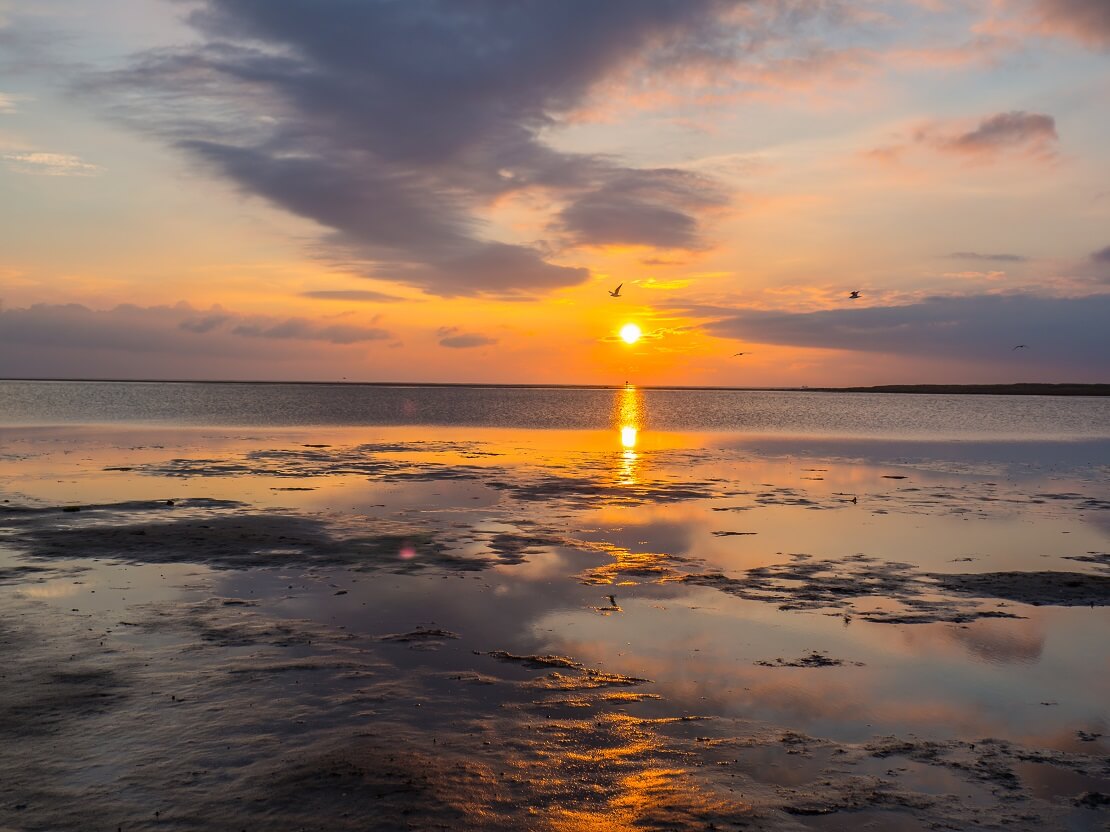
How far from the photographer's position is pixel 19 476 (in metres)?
37.6

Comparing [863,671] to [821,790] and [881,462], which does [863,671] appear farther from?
[881,462]

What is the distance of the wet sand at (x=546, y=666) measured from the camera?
9188 mm

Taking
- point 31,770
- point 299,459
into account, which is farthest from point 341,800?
point 299,459

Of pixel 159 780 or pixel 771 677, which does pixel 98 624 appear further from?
pixel 771 677

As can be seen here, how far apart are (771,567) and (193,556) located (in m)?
16.3

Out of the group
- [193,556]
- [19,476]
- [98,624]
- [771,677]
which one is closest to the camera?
[771,677]

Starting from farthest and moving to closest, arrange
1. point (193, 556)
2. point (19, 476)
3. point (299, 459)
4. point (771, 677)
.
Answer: point (299, 459), point (19, 476), point (193, 556), point (771, 677)

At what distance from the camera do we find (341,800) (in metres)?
→ 8.98

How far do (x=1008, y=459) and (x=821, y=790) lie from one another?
55346 millimetres

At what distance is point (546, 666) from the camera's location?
13.7 metres

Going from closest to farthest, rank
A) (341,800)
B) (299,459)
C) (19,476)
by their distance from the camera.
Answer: (341,800)
(19,476)
(299,459)

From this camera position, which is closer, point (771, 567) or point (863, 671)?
point (863, 671)

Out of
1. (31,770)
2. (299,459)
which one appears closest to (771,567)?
(31,770)

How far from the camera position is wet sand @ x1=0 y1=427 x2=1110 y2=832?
9.19m
